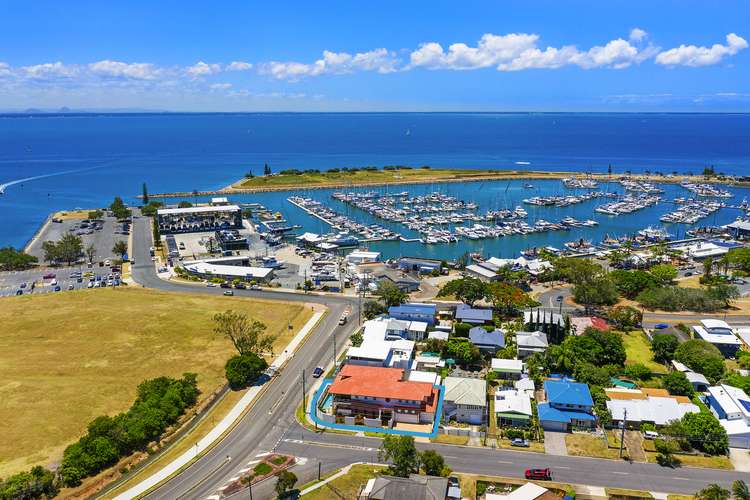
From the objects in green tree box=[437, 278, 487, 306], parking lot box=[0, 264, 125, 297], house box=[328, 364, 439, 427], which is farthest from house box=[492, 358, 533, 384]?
parking lot box=[0, 264, 125, 297]

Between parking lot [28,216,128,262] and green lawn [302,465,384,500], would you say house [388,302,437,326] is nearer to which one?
green lawn [302,465,384,500]

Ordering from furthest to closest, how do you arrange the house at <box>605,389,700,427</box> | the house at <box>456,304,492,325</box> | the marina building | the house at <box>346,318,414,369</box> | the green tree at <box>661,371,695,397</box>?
the marina building < the house at <box>456,304,492,325</box> < the house at <box>346,318,414,369</box> < the green tree at <box>661,371,695,397</box> < the house at <box>605,389,700,427</box>

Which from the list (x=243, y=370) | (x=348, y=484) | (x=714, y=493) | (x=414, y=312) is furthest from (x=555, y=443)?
(x=243, y=370)

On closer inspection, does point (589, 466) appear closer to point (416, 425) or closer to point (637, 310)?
point (416, 425)

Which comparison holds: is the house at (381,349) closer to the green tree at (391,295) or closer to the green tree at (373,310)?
the green tree at (373,310)

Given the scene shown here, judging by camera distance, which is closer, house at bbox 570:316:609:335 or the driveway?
the driveway

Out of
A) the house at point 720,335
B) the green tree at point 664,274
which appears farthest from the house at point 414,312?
the green tree at point 664,274

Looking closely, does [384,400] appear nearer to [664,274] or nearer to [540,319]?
[540,319]
